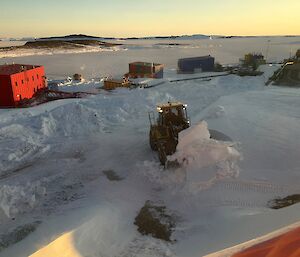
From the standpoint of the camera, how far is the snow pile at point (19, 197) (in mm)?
10297

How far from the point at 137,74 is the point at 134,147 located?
25.8 meters

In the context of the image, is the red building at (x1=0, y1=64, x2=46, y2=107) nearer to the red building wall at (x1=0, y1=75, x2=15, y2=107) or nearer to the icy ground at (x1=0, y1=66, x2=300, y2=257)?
the red building wall at (x1=0, y1=75, x2=15, y2=107)

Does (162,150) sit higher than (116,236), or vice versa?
(162,150)

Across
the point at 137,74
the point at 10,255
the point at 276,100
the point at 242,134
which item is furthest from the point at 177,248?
A: the point at 137,74

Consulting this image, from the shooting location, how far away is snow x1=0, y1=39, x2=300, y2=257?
860 cm

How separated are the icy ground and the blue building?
25756 millimetres

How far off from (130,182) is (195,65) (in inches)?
1401

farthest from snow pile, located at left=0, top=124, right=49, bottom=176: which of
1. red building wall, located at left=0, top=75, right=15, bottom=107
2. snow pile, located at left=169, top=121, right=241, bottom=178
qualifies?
snow pile, located at left=169, top=121, right=241, bottom=178

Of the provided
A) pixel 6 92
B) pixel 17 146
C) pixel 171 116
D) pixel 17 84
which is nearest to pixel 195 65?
pixel 17 84

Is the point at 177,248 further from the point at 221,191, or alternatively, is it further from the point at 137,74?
the point at 137,74

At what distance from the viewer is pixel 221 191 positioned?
35.7 ft

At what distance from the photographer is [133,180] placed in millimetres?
12242

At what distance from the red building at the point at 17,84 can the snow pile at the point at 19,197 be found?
13.6 m

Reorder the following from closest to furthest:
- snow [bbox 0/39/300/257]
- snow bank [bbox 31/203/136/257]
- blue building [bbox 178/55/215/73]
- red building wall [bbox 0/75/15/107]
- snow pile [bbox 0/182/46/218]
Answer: snow bank [bbox 31/203/136/257]
snow [bbox 0/39/300/257]
snow pile [bbox 0/182/46/218]
red building wall [bbox 0/75/15/107]
blue building [bbox 178/55/215/73]
